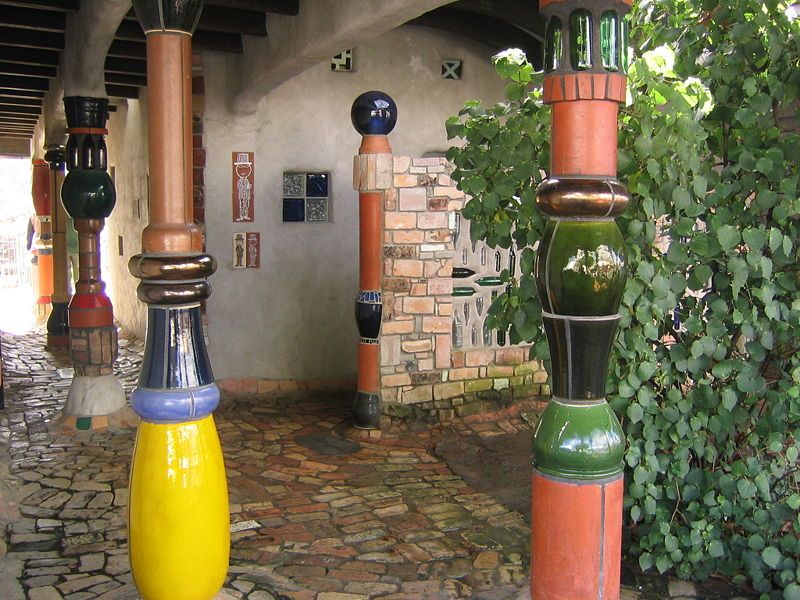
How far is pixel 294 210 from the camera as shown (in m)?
7.14

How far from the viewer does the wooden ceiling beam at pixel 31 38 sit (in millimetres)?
6004

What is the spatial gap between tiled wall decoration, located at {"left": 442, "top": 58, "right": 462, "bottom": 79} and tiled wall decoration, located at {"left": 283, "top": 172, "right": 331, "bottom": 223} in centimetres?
154

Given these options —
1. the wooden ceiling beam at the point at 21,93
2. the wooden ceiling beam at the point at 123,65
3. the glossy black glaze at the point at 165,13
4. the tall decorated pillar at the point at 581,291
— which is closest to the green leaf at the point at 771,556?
the tall decorated pillar at the point at 581,291

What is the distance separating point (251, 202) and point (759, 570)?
5.08m

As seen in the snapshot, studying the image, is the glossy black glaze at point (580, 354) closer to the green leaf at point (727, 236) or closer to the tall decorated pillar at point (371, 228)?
the green leaf at point (727, 236)

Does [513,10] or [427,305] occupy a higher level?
[513,10]

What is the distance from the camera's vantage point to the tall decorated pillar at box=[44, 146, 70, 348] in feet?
31.4

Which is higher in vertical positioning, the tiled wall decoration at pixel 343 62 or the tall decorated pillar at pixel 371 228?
the tiled wall decoration at pixel 343 62

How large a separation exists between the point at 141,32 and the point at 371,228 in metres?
2.29

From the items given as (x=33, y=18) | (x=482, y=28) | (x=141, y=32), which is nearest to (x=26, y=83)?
(x=33, y=18)

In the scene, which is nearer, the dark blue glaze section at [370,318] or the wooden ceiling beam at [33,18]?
the wooden ceiling beam at [33,18]

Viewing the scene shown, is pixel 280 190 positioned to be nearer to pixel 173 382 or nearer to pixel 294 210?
pixel 294 210

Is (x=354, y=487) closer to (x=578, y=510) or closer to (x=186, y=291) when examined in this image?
(x=186, y=291)

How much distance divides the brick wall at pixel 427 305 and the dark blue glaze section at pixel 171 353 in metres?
3.24
